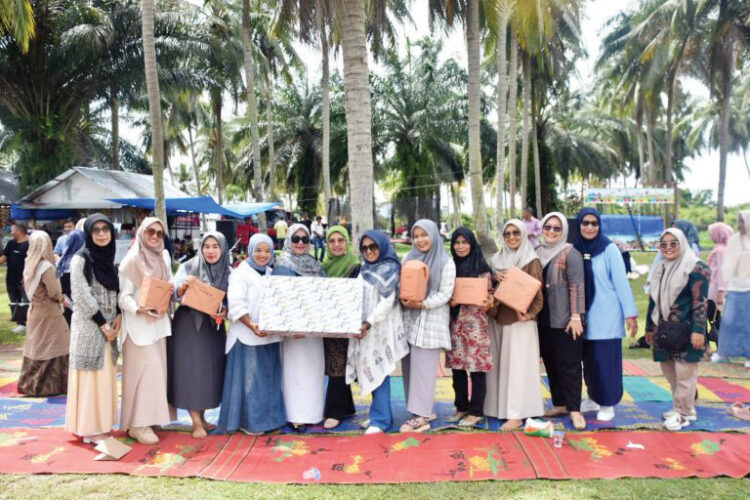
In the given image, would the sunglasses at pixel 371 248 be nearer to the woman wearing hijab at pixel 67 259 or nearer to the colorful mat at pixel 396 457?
the colorful mat at pixel 396 457

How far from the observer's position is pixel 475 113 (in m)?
10.7

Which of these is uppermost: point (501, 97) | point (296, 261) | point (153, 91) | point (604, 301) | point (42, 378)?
point (501, 97)

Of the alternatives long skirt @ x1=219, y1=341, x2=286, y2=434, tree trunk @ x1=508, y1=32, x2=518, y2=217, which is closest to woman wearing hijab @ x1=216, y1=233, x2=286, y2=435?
long skirt @ x1=219, y1=341, x2=286, y2=434

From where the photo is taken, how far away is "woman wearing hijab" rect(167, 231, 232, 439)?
161 inches

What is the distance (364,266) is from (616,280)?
6.13 ft

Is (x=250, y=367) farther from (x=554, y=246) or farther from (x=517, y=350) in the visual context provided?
(x=554, y=246)

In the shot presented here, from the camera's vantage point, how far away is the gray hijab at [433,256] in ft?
13.5

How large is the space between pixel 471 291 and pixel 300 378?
141 cm

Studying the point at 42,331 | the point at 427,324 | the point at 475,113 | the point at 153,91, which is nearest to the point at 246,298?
the point at 427,324

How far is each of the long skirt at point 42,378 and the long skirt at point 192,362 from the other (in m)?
1.80

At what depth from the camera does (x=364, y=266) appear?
423cm

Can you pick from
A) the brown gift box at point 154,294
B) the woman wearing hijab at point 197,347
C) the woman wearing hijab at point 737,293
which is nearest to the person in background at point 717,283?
the woman wearing hijab at point 737,293

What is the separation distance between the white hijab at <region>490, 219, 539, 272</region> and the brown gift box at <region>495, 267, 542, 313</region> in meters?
0.17

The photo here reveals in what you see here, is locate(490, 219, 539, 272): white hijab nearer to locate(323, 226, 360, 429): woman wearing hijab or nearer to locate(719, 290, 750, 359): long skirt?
locate(323, 226, 360, 429): woman wearing hijab
